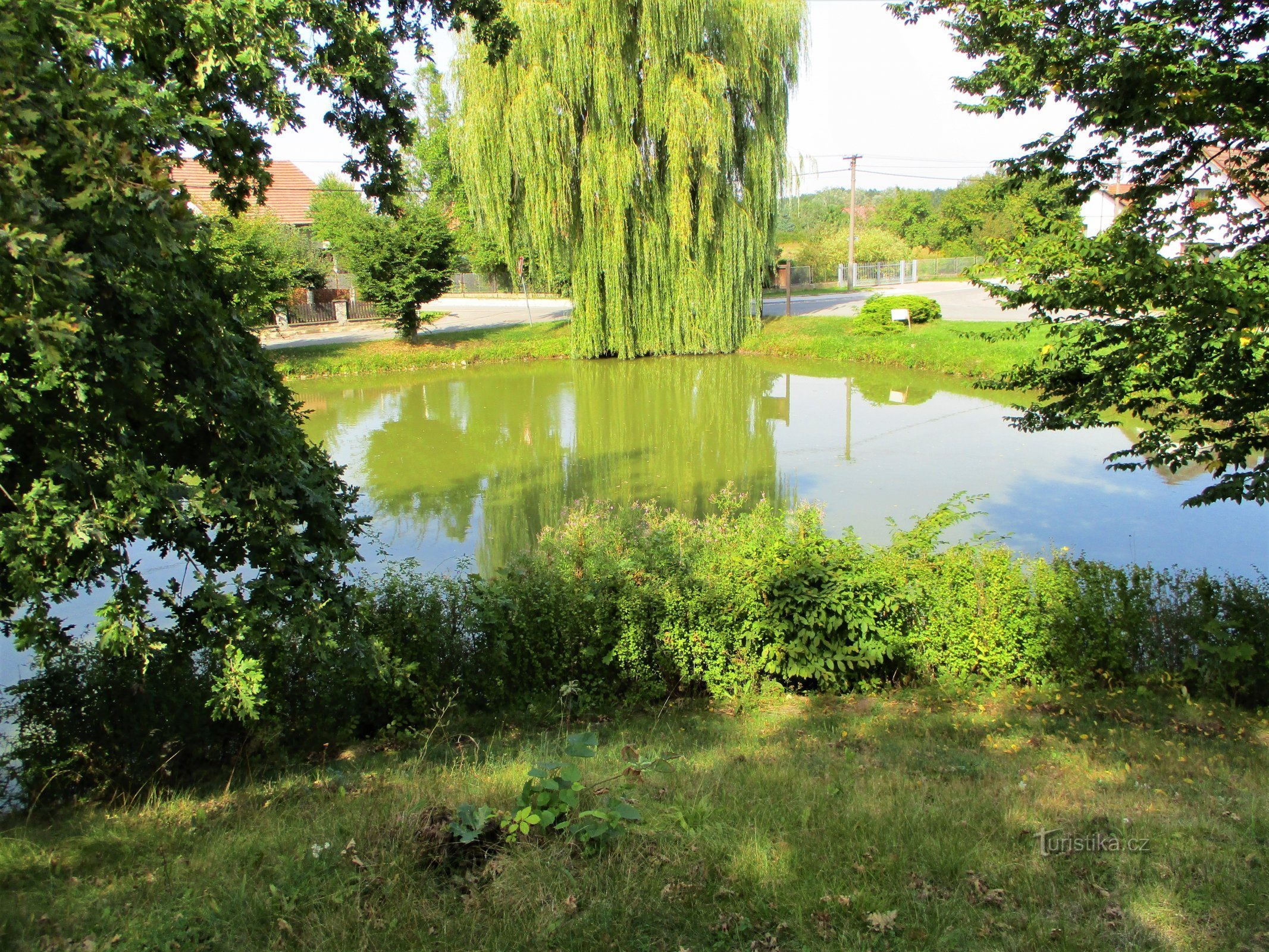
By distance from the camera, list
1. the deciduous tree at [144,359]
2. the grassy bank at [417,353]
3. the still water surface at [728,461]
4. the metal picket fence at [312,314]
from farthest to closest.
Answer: the metal picket fence at [312,314] < the grassy bank at [417,353] < the still water surface at [728,461] < the deciduous tree at [144,359]

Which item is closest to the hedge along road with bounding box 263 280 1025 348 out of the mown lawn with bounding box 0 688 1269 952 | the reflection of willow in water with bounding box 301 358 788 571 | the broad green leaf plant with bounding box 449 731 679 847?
the reflection of willow in water with bounding box 301 358 788 571

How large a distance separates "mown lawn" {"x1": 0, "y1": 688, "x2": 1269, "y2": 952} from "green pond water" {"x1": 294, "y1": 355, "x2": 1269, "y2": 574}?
3202 mm

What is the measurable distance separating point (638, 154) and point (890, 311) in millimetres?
9237

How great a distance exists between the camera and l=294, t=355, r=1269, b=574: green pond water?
10.9 metres

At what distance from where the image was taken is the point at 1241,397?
597 cm

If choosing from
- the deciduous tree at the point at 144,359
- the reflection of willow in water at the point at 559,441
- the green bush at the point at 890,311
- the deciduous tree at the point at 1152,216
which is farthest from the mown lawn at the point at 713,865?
the green bush at the point at 890,311

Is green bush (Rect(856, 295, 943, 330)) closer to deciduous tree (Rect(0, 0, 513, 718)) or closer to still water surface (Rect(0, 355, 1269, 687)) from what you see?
still water surface (Rect(0, 355, 1269, 687))

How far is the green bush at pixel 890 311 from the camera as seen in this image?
2758 centimetres

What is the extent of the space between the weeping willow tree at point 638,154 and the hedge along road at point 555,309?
7.69 metres

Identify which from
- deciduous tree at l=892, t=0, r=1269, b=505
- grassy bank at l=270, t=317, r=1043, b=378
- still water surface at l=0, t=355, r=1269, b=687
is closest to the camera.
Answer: deciduous tree at l=892, t=0, r=1269, b=505

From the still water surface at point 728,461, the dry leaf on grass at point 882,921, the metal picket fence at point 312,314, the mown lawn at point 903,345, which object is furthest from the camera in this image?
the metal picket fence at point 312,314

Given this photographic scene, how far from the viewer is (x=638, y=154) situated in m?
23.8

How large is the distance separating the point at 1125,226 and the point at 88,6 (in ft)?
21.1

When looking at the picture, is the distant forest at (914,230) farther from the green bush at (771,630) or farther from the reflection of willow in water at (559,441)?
the green bush at (771,630)
